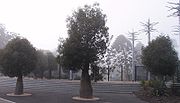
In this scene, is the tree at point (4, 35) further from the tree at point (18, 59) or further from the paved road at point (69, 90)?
the tree at point (18, 59)

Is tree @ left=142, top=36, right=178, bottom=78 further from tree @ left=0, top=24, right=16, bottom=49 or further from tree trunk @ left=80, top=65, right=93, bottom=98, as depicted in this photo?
tree @ left=0, top=24, right=16, bottom=49

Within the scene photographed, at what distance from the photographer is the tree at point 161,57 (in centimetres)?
2408

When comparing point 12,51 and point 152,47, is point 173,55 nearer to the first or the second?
point 152,47

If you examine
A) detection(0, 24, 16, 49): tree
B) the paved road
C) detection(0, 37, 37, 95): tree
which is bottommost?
the paved road

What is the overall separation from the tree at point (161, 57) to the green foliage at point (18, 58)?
9.02 metres

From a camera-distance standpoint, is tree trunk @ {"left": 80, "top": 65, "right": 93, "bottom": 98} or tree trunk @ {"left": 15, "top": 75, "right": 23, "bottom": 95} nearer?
tree trunk @ {"left": 80, "top": 65, "right": 93, "bottom": 98}

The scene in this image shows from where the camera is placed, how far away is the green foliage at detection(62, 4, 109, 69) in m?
22.0

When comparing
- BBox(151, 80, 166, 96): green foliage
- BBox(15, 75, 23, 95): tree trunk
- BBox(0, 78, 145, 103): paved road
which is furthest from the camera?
BBox(15, 75, 23, 95): tree trunk

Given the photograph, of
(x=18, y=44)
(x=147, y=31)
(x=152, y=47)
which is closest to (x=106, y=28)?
(x=152, y=47)

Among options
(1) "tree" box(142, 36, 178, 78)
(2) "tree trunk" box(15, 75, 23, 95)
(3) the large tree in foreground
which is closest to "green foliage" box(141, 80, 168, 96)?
(1) "tree" box(142, 36, 178, 78)

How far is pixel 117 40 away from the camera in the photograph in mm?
72500

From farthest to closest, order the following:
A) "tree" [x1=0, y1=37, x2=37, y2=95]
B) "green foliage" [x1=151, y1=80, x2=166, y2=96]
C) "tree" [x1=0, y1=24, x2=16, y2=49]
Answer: "tree" [x1=0, y1=24, x2=16, y2=49], "tree" [x1=0, y1=37, x2=37, y2=95], "green foliage" [x1=151, y1=80, x2=166, y2=96]

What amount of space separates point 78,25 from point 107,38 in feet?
7.13

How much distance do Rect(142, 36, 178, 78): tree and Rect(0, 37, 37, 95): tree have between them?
356 inches
